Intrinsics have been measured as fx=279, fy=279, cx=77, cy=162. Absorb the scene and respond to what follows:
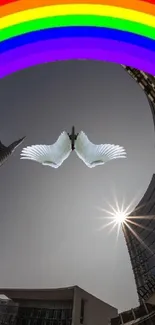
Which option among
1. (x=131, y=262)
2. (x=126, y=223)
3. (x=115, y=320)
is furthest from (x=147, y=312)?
(x=126, y=223)

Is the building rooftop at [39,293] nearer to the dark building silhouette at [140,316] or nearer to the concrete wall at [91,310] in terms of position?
the concrete wall at [91,310]

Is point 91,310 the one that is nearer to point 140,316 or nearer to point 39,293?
point 39,293

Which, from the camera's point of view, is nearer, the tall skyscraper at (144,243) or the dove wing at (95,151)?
the dove wing at (95,151)

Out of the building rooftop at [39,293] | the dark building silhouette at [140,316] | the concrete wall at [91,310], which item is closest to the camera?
the dark building silhouette at [140,316]

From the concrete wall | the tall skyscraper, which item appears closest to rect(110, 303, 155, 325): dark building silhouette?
the concrete wall

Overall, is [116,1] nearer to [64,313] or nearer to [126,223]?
[64,313]

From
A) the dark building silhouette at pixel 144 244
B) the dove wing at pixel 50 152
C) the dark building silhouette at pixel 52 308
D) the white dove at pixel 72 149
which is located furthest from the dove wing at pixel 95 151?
the dark building silhouette at pixel 52 308

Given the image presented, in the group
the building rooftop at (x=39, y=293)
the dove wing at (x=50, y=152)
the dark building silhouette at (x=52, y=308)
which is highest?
the dove wing at (x=50, y=152)
